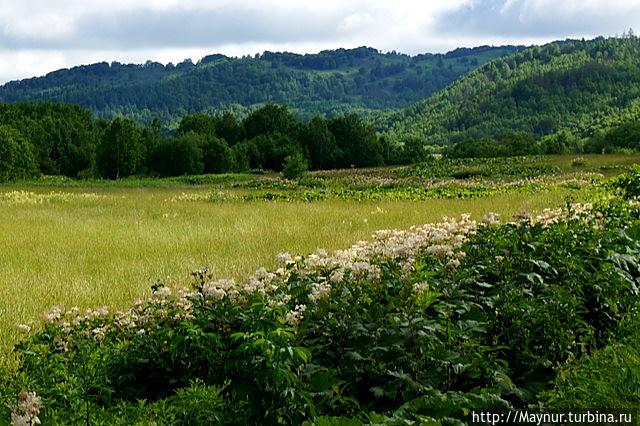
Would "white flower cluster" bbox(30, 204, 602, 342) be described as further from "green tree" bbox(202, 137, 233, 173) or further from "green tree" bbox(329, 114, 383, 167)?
"green tree" bbox(329, 114, 383, 167)

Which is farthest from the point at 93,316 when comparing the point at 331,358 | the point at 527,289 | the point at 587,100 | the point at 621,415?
the point at 587,100

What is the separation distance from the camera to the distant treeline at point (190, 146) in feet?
237

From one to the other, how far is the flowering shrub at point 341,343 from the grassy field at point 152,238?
268 centimetres

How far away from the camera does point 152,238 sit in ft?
50.1

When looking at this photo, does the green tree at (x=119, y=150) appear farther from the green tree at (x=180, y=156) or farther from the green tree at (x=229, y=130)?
the green tree at (x=229, y=130)

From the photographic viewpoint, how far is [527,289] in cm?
598

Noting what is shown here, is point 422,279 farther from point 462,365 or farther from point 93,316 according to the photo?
point 93,316

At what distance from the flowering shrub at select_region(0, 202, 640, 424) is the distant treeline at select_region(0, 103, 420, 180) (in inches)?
2480

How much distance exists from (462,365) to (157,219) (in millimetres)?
16911

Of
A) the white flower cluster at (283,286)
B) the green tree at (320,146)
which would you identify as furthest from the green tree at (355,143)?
the white flower cluster at (283,286)

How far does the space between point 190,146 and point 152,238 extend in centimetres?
6069

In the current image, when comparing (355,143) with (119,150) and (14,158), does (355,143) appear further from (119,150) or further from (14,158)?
(14,158)

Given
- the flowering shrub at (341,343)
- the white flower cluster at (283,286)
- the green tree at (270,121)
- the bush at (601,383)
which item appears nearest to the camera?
the flowering shrub at (341,343)

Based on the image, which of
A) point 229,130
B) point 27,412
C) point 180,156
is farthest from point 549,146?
point 27,412
